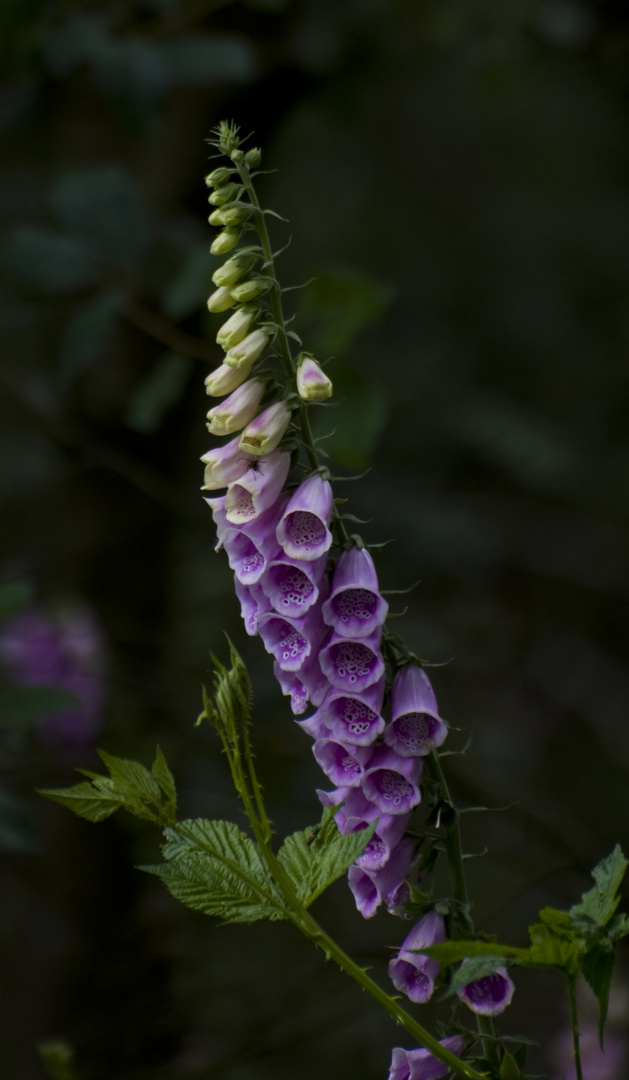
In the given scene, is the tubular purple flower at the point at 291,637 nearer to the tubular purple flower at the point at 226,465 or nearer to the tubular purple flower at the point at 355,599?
the tubular purple flower at the point at 355,599

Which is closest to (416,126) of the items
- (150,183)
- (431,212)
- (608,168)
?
(431,212)

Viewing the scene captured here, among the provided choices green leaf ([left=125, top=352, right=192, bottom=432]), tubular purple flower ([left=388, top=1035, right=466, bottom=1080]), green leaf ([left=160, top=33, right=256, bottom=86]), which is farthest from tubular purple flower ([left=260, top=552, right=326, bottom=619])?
green leaf ([left=160, top=33, right=256, bottom=86])

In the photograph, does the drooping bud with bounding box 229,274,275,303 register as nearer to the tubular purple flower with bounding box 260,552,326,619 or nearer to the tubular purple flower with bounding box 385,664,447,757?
the tubular purple flower with bounding box 260,552,326,619

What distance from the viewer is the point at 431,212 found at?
6.57m

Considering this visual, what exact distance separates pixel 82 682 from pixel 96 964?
786mm

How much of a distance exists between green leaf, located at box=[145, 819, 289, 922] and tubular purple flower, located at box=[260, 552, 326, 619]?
22cm

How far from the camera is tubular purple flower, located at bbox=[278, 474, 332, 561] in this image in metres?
1.07

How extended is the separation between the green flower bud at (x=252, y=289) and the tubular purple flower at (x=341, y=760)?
449mm

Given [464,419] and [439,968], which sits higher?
[464,419]

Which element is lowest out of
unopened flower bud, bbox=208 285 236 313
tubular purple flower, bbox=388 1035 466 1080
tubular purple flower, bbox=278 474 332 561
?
tubular purple flower, bbox=388 1035 466 1080

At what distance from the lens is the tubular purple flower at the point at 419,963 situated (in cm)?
104

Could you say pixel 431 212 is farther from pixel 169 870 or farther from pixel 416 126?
pixel 169 870

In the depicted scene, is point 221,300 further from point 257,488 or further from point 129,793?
point 129,793

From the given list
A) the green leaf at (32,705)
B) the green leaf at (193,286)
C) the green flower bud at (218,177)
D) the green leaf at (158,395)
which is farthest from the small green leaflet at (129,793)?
the green leaf at (193,286)
